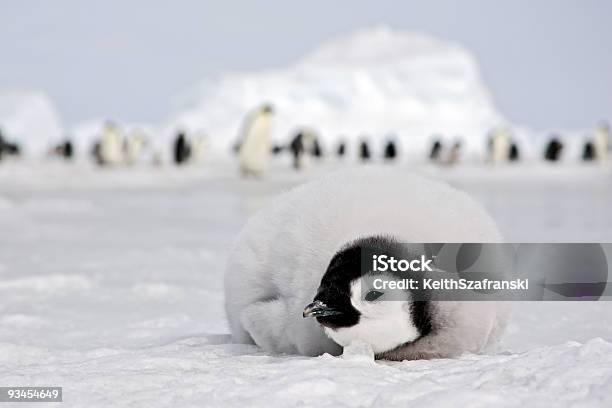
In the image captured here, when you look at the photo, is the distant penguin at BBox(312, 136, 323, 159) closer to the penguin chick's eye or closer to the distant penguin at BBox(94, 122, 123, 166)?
the distant penguin at BBox(94, 122, 123, 166)

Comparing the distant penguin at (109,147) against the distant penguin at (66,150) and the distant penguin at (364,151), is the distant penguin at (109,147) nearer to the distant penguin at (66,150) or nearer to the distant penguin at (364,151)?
the distant penguin at (66,150)

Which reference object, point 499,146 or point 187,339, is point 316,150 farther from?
point 187,339

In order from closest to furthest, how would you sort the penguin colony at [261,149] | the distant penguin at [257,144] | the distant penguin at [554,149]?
the distant penguin at [257,144] < the penguin colony at [261,149] < the distant penguin at [554,149]

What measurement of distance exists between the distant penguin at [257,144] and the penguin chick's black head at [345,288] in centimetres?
1941

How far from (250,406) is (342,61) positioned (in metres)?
113

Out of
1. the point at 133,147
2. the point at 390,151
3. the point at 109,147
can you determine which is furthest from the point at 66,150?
the point at 390,151

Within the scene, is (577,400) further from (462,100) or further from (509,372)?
(462,100)

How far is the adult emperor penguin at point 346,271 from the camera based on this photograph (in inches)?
85.7

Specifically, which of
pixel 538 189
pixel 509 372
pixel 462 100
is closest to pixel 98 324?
pixel 509 372

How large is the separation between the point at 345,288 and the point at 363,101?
84878 mm

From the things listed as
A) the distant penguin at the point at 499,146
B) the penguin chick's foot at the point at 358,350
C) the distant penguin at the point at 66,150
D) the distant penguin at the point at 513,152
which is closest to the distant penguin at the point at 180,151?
the distant penguin at the point at 66,150

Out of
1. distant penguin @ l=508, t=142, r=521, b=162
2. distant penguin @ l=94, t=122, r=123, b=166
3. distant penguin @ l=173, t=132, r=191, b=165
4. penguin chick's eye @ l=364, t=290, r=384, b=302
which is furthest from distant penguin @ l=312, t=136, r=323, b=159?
penguin chick's eye @ l=364, t=290, r=384, b=302

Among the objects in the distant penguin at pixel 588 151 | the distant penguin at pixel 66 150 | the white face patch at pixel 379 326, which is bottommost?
the distant penguin at pixel 588 151

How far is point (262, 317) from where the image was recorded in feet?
8.63
